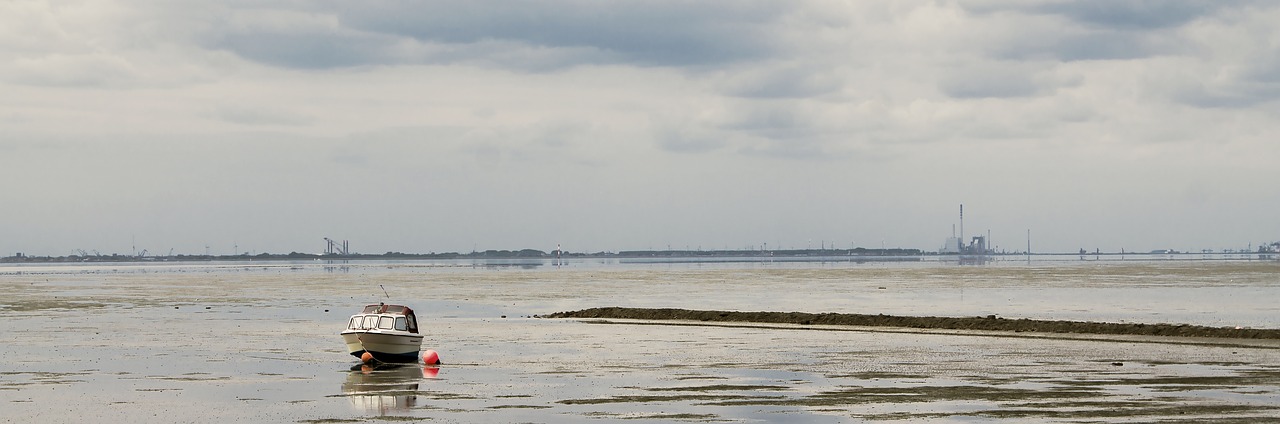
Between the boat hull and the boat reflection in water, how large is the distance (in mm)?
296

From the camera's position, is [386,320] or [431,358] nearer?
[431,358]

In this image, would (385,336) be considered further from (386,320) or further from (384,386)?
(384,386)

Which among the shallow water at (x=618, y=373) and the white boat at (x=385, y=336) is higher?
the white boat at (x=385, y=336)

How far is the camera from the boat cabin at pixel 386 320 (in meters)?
43.5

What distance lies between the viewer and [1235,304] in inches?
3189

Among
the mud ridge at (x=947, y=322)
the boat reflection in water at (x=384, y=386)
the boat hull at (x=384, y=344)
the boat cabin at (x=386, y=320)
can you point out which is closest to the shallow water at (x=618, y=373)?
the boat reflection in water at (x=384, y=386)

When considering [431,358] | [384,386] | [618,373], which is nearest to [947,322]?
[618,373]

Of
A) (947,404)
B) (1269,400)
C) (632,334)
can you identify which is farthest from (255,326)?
(1269,400)

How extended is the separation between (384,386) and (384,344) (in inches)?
253

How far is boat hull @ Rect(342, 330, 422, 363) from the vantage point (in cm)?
4219

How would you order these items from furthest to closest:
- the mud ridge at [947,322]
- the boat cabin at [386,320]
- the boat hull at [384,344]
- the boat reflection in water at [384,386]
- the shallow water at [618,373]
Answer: the mud ridge at [947,322], the boat cabin at [386,320], the boat hull at [384,344], the boat reflection in water at [384,386], the shallow water at [618,373]

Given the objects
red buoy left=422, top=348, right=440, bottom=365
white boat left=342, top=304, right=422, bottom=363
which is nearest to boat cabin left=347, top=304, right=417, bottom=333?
white boat left=342, top=304, right=422, bottom=363

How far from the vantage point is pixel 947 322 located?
58656 millimetres

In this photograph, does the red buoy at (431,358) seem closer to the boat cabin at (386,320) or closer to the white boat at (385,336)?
the white boat at (385,336)
